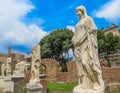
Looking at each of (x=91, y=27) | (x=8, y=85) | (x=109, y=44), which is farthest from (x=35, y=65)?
(x=109, y=44)

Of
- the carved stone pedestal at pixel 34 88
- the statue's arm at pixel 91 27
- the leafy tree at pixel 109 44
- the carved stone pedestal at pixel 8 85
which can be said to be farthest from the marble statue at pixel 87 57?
the leafy tree at pixel 109 44

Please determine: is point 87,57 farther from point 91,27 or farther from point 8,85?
point 8,85

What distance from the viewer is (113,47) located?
5638cm

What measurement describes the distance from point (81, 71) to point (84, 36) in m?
1.01

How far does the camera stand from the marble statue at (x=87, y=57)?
862 centimetres

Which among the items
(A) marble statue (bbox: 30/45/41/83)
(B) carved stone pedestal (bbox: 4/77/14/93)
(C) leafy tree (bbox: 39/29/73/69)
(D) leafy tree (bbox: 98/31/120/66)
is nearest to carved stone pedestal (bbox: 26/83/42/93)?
(A) marble statue (bbox: 30/45/41/83)

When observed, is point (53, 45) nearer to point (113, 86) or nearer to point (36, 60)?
point (113, 86)

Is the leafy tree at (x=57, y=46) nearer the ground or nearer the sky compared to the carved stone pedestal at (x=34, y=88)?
nearer the sky

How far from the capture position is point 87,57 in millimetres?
8750

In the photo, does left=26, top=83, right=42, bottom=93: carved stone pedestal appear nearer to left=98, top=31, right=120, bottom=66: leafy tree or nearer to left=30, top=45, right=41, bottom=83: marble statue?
left=30, top=45, right=41, bottom=83: marble statue

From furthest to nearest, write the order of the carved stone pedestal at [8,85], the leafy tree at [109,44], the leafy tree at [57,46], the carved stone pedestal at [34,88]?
1. the leafy tree at [57,46]
2. the leafy tree at [109,44]
3. the carved stone pedestal at [8,85]
4. the carved stone pedestal at [34,88]

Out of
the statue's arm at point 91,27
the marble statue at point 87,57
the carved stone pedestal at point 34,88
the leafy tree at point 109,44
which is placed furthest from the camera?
the leafy tree at point 109,44

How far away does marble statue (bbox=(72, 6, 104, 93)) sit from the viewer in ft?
28.3

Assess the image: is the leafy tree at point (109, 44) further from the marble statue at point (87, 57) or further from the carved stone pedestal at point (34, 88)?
the marble statue at point (87, 57)
